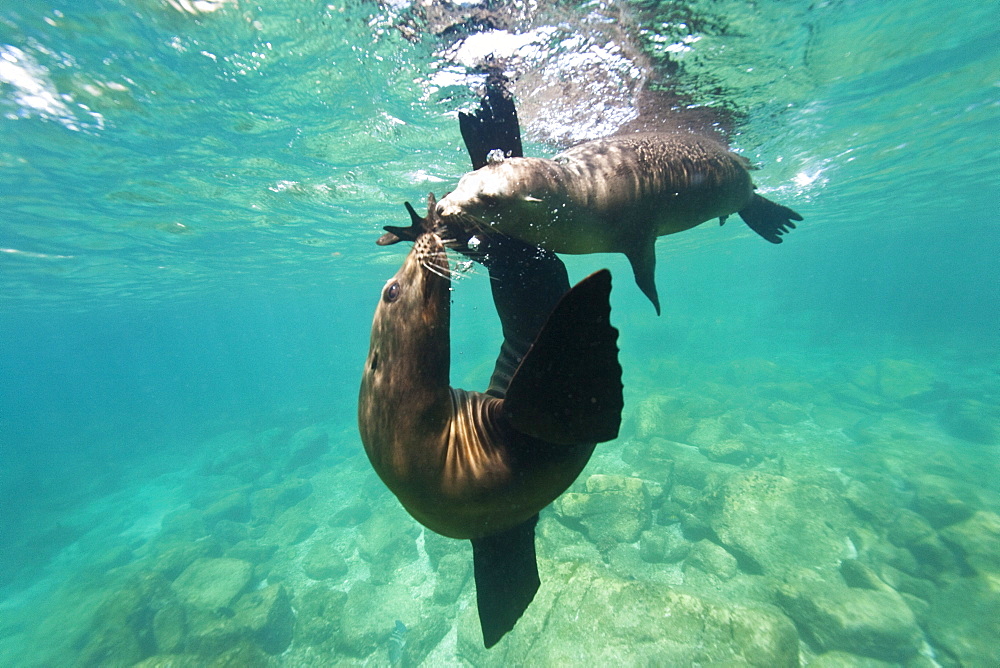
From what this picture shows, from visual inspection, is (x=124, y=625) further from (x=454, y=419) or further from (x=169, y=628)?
(x=454, y=419)

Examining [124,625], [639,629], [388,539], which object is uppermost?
[639,629]

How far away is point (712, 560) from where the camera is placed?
8.86 m

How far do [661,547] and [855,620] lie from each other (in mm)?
3443

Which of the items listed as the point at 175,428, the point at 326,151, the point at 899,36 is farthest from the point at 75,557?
the point at 899,36

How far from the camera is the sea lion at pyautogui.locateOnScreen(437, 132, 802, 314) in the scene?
84.2 inches

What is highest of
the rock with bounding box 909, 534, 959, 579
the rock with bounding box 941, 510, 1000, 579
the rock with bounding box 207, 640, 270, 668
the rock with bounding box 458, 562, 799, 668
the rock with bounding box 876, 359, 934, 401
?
the rock with bounding box 458, 562, 799, 668

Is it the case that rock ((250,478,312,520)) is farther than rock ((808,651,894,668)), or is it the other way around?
rock ((250,478,312,520))

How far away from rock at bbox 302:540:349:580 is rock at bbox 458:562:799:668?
7.22 metres

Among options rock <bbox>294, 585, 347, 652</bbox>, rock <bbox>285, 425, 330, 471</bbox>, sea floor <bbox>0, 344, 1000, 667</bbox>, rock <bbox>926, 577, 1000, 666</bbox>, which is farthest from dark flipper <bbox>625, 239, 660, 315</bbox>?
rock <bbox>285, 425, 330, 471</bbox>

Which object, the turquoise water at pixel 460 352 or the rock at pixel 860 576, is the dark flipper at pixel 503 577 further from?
the rock at pixel 860 576

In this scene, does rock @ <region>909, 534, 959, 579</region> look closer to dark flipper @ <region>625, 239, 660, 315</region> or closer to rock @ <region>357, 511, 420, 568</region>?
dark flipper @ <region>625, 239, 660, 315</region>

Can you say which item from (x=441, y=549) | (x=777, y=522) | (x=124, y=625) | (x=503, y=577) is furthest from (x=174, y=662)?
(x=777, y=522)

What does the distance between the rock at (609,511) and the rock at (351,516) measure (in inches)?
319

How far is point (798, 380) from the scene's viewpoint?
23.7 metres
